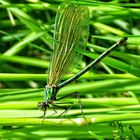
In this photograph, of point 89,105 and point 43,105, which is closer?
point 43,105

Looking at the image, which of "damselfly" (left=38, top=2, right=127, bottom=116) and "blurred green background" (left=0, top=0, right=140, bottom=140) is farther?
"damselfly" (left=38, top=2, right=127, bottom=116)

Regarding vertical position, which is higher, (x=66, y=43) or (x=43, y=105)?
(x=66, y=43)

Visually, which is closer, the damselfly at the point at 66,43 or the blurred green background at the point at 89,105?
the blurred green background at the point at 89,105

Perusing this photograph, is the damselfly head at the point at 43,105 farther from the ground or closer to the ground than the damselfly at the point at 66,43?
closer to the ground

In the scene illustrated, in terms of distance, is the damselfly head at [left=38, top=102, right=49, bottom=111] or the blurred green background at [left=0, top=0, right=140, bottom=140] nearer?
the blurred green background at [left=0, top=0, right=140, bottom=140]

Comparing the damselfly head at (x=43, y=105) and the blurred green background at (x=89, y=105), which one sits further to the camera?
the damselfly head at (x=43, y=105)

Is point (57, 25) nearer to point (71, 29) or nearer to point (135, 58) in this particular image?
point (71, 29)

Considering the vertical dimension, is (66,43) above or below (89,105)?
above

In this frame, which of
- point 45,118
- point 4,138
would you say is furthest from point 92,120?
point 4,138

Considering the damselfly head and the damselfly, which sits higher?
the damselfly
